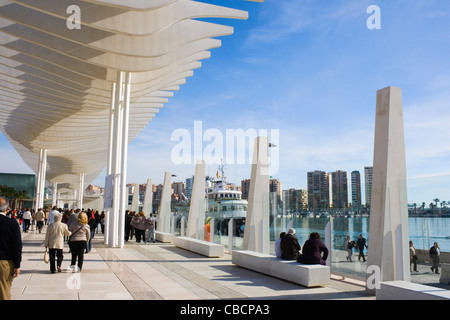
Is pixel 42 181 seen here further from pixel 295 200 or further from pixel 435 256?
pixel 435 256

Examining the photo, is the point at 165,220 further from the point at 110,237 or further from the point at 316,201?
the point at 316,201

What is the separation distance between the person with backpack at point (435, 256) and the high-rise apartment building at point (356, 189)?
2104 millimetres

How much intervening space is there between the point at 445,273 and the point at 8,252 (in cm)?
690

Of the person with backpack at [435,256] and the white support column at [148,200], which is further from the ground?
the white support column at [148,200]

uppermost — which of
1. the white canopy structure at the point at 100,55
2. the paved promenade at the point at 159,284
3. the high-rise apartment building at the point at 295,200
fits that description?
the white canopy structure at the point at 100,55

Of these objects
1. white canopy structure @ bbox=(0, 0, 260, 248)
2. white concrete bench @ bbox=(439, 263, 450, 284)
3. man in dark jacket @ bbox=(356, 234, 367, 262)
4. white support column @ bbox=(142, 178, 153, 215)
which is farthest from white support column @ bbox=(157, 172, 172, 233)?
white concrete bench @ bbox=(439, 263, 450, 284)

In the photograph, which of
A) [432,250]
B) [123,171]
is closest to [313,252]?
[432,250]

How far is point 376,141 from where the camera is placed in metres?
8.04

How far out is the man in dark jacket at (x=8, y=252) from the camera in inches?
190

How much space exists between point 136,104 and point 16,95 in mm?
6941

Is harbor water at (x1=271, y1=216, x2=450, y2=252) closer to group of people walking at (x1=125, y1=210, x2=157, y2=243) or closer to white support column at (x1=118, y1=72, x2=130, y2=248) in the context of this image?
white support column at (x1=118, y1=72, x2=130, y2=248)

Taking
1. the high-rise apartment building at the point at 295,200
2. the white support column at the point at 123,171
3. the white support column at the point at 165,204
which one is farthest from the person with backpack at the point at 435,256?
the white support column at the point at 165,204

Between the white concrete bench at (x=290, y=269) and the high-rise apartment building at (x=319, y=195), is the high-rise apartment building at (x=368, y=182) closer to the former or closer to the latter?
the high-rise apartment building at (x=319, y=195)
